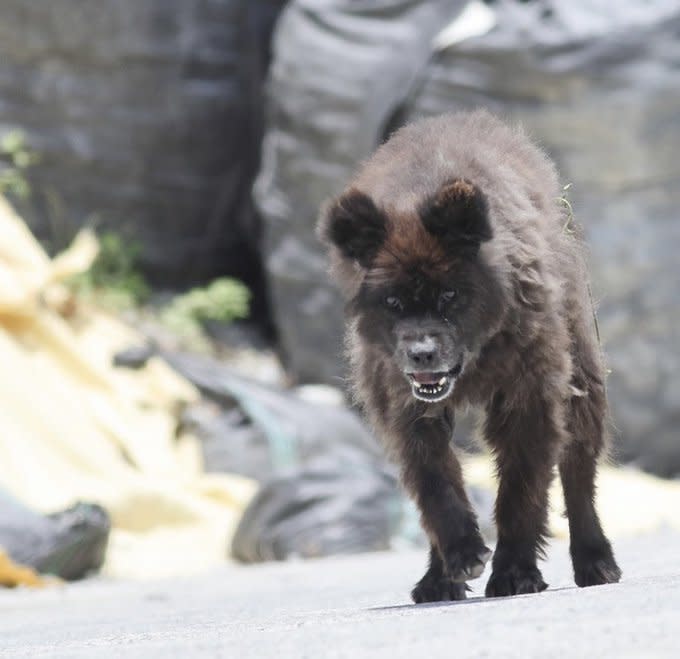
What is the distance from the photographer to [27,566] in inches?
327

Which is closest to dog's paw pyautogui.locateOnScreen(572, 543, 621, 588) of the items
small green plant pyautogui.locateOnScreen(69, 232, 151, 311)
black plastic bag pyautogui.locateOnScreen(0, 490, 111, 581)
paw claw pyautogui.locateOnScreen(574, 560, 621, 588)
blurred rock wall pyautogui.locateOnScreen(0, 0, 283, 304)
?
paw claw pyautogui.locateOnScreen(574, 560, 621, 588)

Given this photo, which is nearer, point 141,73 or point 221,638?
point 221,638

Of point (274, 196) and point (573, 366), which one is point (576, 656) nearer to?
point (573, 366)

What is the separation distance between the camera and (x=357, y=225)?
4.69m

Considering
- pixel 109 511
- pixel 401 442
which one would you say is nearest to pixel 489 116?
pixel 401 442

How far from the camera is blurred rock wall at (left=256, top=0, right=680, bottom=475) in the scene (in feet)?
37.3

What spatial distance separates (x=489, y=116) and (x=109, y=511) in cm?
493

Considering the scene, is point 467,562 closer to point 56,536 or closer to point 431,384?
point 431,384

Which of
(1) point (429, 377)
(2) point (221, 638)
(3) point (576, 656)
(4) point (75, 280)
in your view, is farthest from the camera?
(4) point (75, 280)

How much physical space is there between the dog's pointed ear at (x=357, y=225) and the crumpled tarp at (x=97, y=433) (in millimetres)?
4674

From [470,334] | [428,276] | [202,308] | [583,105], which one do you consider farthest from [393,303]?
[202,308]

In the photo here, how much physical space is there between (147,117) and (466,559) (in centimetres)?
1033

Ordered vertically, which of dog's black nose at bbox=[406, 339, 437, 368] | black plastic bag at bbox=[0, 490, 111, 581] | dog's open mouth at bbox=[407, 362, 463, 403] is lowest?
black plastic bag at bbox=[0, 490, 111, 581]

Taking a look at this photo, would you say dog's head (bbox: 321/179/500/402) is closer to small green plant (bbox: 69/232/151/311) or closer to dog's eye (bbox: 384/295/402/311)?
dog's eye (bbox: 384/295/402/311)
